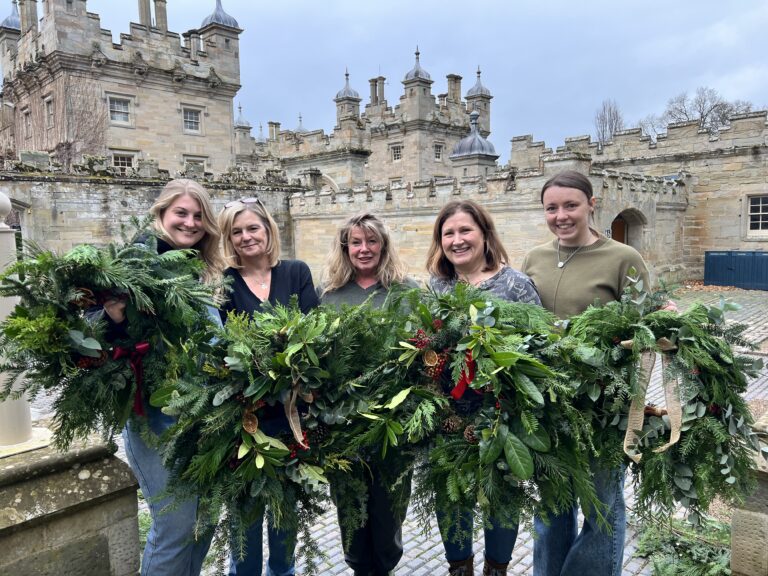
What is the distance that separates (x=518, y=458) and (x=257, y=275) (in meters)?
2.01

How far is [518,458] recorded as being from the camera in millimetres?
1915

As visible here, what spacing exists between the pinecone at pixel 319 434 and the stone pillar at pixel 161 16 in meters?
27.4

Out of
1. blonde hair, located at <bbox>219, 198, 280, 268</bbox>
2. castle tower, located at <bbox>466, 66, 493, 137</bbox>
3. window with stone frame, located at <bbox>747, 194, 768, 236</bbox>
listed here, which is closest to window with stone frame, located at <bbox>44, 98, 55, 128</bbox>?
castle tower, located at <bbox>466, 66, 493, 137</bbox>

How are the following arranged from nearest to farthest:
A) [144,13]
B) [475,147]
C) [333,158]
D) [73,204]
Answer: [73,204] < [475,147] < [144,13] < [333,158]

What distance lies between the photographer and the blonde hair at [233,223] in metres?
3.26

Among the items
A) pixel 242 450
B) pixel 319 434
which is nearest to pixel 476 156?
pixel 319 434

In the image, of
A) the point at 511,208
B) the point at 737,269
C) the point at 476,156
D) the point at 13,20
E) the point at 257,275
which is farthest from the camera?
the point at 13,20

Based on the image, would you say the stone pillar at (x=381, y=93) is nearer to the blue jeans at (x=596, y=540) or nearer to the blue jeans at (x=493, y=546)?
the blue jeans at (x=493, y=546)

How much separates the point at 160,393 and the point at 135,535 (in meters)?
1.03

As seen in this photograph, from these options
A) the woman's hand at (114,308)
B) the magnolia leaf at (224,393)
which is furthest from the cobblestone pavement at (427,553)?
the woman's hand at (114,308)

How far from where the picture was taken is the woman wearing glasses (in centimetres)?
310

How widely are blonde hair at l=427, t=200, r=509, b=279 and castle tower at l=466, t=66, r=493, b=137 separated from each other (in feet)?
96.6

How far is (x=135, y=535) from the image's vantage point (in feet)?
8.73

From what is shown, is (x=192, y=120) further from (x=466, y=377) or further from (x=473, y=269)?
(x=466, y=377)
